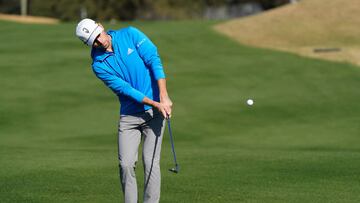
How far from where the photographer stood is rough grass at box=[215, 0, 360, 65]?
34250mm

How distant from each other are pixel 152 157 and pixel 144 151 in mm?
122

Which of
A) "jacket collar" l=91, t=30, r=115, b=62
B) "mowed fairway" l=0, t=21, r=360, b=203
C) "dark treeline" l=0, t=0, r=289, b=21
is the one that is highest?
"jacket collar" l=91, t=30, r=115, b=62

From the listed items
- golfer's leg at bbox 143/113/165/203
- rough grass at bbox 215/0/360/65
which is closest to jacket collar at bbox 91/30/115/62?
golfer's leg at bbox 143/113/165/203

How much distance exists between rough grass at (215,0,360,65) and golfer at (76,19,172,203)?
22569 millimetres

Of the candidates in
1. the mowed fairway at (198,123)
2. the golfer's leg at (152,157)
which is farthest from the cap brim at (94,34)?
the mowed fairway at (198,123)

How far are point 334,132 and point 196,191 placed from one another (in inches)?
414

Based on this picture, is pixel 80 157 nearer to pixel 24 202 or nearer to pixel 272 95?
pixel 24 202

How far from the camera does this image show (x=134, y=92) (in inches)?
387

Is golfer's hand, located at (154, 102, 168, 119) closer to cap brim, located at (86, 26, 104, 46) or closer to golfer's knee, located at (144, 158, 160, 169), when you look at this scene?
golfer's knee, located at (144, 158, 160, 169)

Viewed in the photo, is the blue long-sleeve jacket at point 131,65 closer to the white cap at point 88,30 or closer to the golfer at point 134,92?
the golfer at point 134,92

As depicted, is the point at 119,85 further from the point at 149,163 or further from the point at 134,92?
the point at 149,163

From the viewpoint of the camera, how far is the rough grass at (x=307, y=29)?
34.2 m

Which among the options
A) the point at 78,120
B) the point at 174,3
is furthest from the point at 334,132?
the point at 174,3

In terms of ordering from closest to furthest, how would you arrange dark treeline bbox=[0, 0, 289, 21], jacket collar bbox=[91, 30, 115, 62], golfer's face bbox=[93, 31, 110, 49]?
1. golfer's face bbox=[93, 31, 110, 49]
2. jacket collar bbox=[91, 30, 115, 62]
3. dark treeline bbox=[0, 0, 289, 21]
